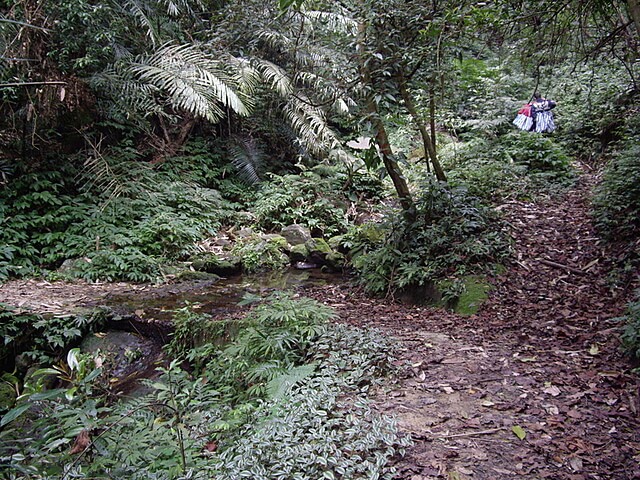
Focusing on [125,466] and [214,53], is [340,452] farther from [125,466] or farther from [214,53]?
[214,53]

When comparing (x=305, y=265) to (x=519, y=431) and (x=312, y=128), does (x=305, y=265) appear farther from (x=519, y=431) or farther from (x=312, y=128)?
(x=519, y=431)

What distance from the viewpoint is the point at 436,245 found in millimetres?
5336

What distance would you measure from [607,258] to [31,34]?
26.8 ft

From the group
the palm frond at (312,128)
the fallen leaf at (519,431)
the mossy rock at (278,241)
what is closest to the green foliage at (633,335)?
the fallen leaf at (519,431)

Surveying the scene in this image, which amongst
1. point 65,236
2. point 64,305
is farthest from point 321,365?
point 65,236

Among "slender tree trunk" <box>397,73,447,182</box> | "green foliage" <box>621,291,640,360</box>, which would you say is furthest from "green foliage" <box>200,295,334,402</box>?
"slender tree trunk" <box>397,73,447,182</box>

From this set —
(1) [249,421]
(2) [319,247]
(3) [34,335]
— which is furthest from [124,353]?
(2) [319,247]

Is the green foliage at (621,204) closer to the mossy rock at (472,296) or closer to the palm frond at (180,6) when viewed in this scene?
the mossy rock at (472,296)

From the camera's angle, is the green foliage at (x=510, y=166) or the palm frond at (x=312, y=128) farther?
the palm frond at (x=312, y=128)

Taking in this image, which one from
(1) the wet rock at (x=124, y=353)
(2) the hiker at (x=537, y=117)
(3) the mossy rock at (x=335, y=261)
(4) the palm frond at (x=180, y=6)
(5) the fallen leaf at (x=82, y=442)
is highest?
(4) the palm frond at (x=180, y=6)

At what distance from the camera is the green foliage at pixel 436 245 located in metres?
5.04

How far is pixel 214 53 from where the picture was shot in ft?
27.4

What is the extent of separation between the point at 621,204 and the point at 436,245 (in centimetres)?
213

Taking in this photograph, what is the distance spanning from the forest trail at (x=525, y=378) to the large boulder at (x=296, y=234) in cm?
376
